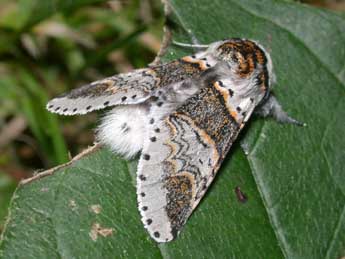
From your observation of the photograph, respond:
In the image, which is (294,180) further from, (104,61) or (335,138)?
(104,61)

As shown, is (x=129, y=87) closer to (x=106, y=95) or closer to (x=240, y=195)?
(x=106, y=95)

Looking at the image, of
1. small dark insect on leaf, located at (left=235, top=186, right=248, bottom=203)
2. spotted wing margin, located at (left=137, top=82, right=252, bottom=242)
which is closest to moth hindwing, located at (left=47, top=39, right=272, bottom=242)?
spotted wing margin, located at (left=137, top=82, right=252, bottom=242)

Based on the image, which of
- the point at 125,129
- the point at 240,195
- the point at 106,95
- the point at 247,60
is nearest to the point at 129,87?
the point at 106,95

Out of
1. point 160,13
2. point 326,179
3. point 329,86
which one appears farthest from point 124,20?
point 326,179

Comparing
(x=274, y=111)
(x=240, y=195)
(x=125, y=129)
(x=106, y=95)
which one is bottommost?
(x=240, y=195)

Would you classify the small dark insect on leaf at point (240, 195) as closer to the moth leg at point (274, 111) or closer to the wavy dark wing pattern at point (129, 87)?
the moth leg at point (274, 111)

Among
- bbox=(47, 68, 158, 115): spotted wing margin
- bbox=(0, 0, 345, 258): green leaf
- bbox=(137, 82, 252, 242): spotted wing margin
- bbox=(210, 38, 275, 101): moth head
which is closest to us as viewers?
bbox=(0, 0, 345, 258): green leaf

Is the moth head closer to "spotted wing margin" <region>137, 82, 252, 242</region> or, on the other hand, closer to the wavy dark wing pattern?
the wavy dark wing pattern
